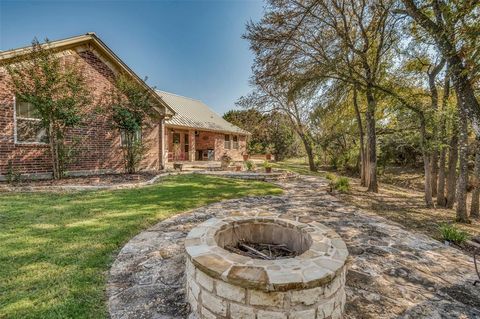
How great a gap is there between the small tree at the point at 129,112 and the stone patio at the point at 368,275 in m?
6.43

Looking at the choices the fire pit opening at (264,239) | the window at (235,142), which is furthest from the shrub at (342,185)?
the window at (235,142)

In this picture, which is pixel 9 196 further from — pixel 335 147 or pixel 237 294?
pixel 335 147

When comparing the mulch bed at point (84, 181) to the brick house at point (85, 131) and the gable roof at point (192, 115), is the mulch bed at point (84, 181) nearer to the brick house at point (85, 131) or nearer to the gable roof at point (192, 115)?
the brick house at point (85, 131)

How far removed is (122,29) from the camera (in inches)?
400

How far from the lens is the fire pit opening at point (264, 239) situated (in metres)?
2.92

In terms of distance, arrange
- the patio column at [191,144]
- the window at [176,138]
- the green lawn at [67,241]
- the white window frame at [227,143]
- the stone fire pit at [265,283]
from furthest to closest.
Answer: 1. the white window frame at [227,143]
2. the patio column at [191,144]
3. the window at [176,138]
4. the green lawn at [67,241]
5. the stone fire pit at [265,283]

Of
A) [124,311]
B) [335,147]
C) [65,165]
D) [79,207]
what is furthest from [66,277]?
[335,147]

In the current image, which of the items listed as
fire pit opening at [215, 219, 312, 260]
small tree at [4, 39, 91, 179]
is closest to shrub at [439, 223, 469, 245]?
fire pit opening at [215, 219, 312, 260]

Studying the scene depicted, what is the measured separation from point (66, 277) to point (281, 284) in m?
2.43

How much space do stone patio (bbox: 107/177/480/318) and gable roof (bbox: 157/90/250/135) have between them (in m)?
12.0

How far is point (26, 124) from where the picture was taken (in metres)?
7.80

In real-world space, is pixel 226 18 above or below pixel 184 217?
above

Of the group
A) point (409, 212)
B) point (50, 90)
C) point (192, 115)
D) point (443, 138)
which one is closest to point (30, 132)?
point (50, 90)

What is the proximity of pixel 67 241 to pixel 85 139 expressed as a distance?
6845 mm
